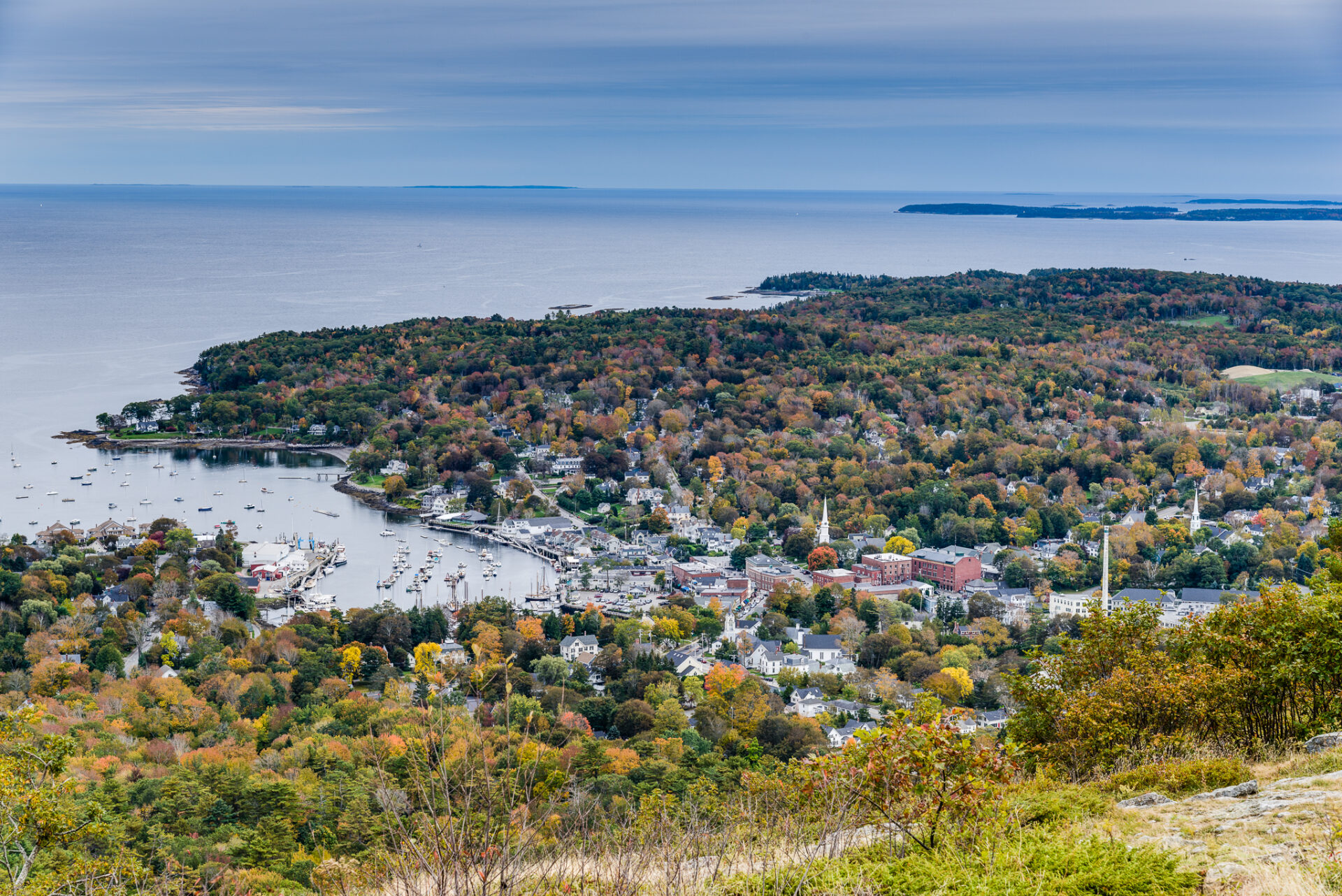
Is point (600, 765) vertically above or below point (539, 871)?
below

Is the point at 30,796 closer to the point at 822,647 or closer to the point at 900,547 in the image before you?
the point at 822,647

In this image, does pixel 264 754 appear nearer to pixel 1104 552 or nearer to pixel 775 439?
pixel 1104 552

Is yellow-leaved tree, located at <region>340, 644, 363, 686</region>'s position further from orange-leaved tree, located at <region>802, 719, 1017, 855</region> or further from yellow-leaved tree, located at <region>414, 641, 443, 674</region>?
orange-leaved tree, located at <region>802, 719, 1017, 855</region>

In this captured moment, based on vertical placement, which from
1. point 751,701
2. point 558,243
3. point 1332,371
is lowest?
point 751,701

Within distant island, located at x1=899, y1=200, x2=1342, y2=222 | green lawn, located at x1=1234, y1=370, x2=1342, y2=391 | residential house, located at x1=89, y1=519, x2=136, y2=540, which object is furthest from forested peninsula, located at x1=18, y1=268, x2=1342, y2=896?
distant island, located at x1=899, y1=200, x2=1342, y2=222

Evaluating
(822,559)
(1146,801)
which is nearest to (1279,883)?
(1146,801)

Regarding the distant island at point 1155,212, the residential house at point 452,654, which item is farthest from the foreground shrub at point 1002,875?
the distant island at point 1155,212

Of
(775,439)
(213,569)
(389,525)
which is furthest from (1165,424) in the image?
(213,569)
